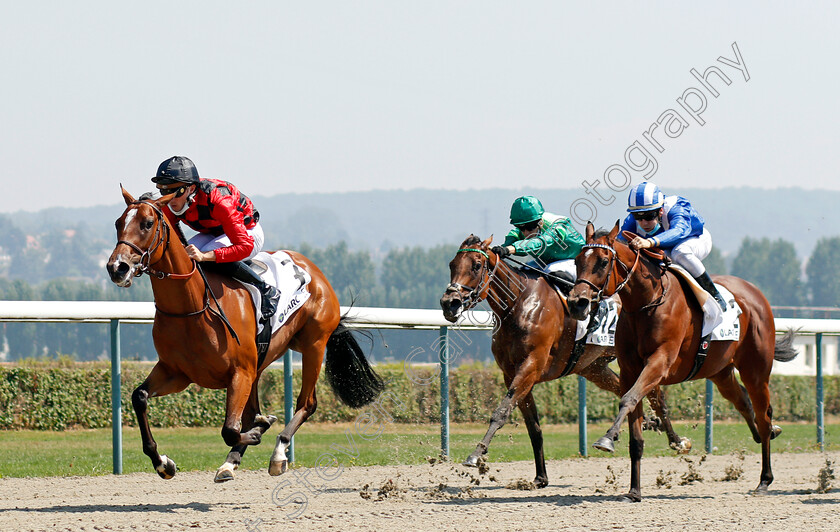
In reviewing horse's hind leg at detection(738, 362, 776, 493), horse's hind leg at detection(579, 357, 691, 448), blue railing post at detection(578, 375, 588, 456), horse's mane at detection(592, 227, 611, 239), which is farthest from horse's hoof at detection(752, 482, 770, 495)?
blue railing post at detection(578, 375, 588, 456)

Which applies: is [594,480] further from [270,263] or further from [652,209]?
[270,263]

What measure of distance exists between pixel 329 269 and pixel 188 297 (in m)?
122

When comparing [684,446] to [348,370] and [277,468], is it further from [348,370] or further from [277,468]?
[277,468]

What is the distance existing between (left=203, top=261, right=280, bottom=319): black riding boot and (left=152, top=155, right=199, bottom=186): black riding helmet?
1.77ft

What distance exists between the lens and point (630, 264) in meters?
6.33

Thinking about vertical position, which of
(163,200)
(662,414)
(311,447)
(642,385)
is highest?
(163,200)

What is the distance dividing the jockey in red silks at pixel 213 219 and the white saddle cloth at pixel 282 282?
2.3 inches

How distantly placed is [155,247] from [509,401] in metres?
2.47

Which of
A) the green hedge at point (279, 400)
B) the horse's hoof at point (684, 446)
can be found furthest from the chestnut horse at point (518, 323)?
the green hedge at point (279, 400)

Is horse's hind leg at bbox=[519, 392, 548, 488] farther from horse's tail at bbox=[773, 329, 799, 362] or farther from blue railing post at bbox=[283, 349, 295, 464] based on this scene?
horse's tail at bbox=[773, 329, 799, 362]

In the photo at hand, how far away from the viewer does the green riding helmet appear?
720cm

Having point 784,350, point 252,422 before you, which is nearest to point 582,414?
point 784,350

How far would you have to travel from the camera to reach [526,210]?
7203 mm

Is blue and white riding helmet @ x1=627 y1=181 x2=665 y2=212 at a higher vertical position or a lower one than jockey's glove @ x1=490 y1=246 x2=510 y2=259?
higher
